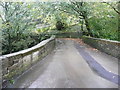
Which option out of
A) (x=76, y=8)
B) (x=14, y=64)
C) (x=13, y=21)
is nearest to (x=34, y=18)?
(x=13, y=21)

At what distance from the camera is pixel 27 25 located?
9.24 metres

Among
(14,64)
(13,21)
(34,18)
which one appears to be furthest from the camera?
(34,18)

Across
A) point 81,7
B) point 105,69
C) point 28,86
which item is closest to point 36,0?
point 81,7

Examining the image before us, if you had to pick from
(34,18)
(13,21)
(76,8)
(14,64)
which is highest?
(76,8)

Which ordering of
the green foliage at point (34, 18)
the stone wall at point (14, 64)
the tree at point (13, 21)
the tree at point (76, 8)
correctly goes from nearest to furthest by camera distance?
the stone wall at point (14, 64) → the tree at point (13, 21) → the green foliage at point (34, 18) → the tree at point (76, 8)

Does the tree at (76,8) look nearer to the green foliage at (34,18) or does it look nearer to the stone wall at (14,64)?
the green foliage at (34,18)

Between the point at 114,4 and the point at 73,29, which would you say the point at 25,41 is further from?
the point at 73,29

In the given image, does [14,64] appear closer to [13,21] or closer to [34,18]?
[13,21]

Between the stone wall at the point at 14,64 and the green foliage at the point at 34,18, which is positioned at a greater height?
the green foliage at the point at 34,18

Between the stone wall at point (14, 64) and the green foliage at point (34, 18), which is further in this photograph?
the green foliage at point (34, 18)

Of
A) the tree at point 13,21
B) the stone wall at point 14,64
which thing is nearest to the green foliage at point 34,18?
the tree at point 13,21

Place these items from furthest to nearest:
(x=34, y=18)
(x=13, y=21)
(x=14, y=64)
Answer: (x=34, y=18)
(x=13, y=21)
(x=14, y=64)

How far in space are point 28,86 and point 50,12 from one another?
9.06 metres

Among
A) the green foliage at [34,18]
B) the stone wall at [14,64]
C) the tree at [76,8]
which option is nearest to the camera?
the stone wall at [14,64]
